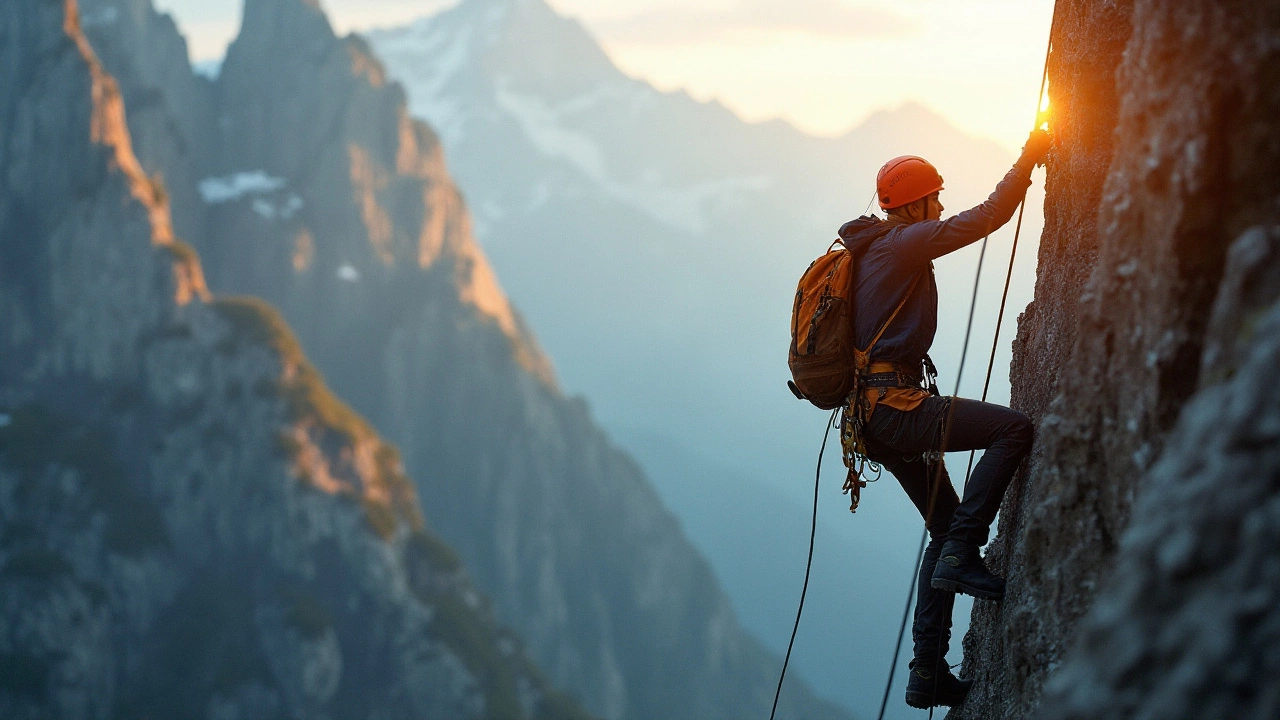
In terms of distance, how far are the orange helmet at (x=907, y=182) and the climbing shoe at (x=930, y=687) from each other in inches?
136

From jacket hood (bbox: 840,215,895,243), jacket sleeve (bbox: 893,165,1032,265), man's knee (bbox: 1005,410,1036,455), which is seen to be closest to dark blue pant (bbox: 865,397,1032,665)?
man's knee (bbox: 1005,410,1036,455)

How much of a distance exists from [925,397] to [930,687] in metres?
2.35

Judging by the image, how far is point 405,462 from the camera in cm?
14250

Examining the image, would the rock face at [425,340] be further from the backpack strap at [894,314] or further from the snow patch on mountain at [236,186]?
the backpack strap at [894,314]

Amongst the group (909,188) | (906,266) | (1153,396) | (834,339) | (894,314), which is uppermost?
(909,188)

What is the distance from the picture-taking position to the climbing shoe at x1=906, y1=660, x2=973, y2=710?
768 cm

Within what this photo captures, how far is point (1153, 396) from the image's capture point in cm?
508

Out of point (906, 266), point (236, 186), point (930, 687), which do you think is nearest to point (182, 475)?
point (236, 186)

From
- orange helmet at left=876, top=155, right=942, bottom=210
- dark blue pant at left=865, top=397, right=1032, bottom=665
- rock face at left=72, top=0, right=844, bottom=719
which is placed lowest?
dark blue pant at left=865, top=397, right=1032, bottom=665

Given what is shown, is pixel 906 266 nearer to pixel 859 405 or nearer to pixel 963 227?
pixel 963 227

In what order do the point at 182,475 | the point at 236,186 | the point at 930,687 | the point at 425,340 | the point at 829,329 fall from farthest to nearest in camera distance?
the point at 425,340 → the point at 236,186 → the point at 182,475 → the point at 930,687 → the point at 829,329

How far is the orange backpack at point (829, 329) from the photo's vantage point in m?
7.25

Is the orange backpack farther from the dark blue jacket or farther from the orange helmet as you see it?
the orange helmet

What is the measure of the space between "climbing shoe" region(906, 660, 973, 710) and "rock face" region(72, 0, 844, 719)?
438 ft
